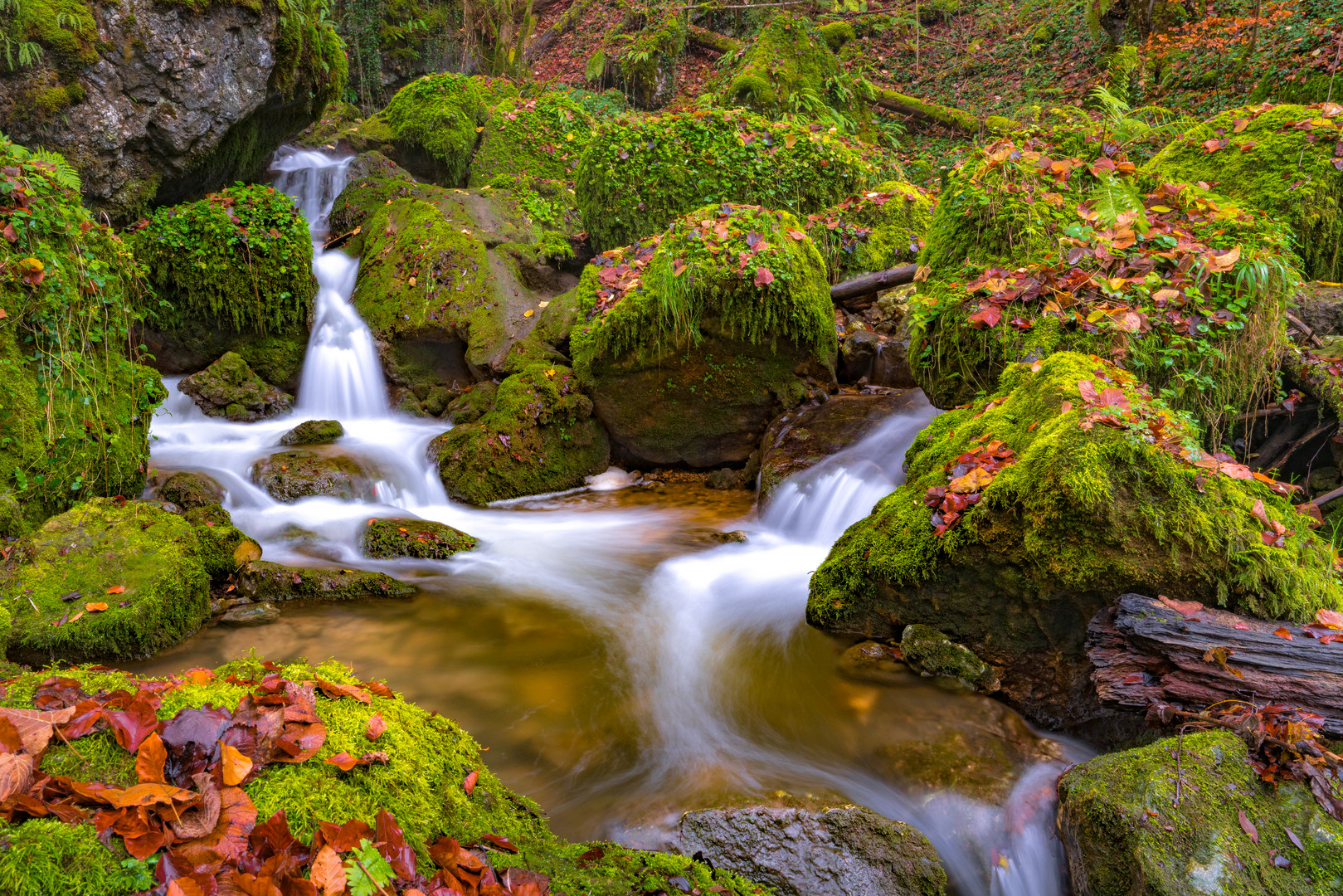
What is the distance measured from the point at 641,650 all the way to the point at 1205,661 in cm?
296

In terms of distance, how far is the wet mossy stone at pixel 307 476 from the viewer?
6.49 m

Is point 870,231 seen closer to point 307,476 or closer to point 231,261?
point 307,476

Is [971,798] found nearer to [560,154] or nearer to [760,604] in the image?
[760,604]

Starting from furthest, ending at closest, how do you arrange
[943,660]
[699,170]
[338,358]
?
[699,170], [338,358], [943,660]

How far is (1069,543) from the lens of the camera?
3406 millimetres

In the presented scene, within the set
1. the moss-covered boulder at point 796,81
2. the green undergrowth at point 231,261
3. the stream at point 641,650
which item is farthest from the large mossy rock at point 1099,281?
the moss-covered boulder at point 796,81

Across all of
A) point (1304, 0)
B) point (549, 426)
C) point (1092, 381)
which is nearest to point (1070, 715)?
point (1092, 381)

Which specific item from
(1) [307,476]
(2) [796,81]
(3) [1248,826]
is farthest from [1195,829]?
(2) [796,81]

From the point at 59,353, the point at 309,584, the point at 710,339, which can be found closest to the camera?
the point at 59,353

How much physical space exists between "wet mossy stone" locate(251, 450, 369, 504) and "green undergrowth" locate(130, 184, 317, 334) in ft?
8.61

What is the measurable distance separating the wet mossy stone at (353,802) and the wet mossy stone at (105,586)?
2309 millimetres

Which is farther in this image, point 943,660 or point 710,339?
point 710,339

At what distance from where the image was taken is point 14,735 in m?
1.53

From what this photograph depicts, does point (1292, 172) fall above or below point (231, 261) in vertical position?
below
